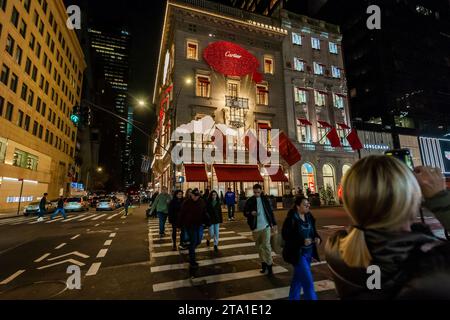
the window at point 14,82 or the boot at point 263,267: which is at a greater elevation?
the window at point 14,82

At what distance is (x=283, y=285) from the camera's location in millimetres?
5027

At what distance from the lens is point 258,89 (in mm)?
28922

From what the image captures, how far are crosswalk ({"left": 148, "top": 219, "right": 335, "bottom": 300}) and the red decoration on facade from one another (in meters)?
22.8

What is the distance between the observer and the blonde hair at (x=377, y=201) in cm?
130

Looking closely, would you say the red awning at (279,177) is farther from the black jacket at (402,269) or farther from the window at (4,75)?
the window at (4,75)

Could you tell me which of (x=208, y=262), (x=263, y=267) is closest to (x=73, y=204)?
(x=208, y=262)

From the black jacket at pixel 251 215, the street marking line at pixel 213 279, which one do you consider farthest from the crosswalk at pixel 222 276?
the black jacket at pixel 251 215

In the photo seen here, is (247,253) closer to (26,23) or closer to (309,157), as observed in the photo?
(309,157)

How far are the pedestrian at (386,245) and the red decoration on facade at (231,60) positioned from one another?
2719 cm

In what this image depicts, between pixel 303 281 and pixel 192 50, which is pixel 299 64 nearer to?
pixel 192 50

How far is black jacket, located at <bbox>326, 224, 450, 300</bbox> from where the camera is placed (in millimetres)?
1106

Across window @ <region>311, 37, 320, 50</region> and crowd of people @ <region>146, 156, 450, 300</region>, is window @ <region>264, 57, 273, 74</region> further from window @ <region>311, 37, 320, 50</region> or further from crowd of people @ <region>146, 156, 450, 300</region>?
crowd of people @ <region>146, 156, 450, 300</region>

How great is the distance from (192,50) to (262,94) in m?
9.88
